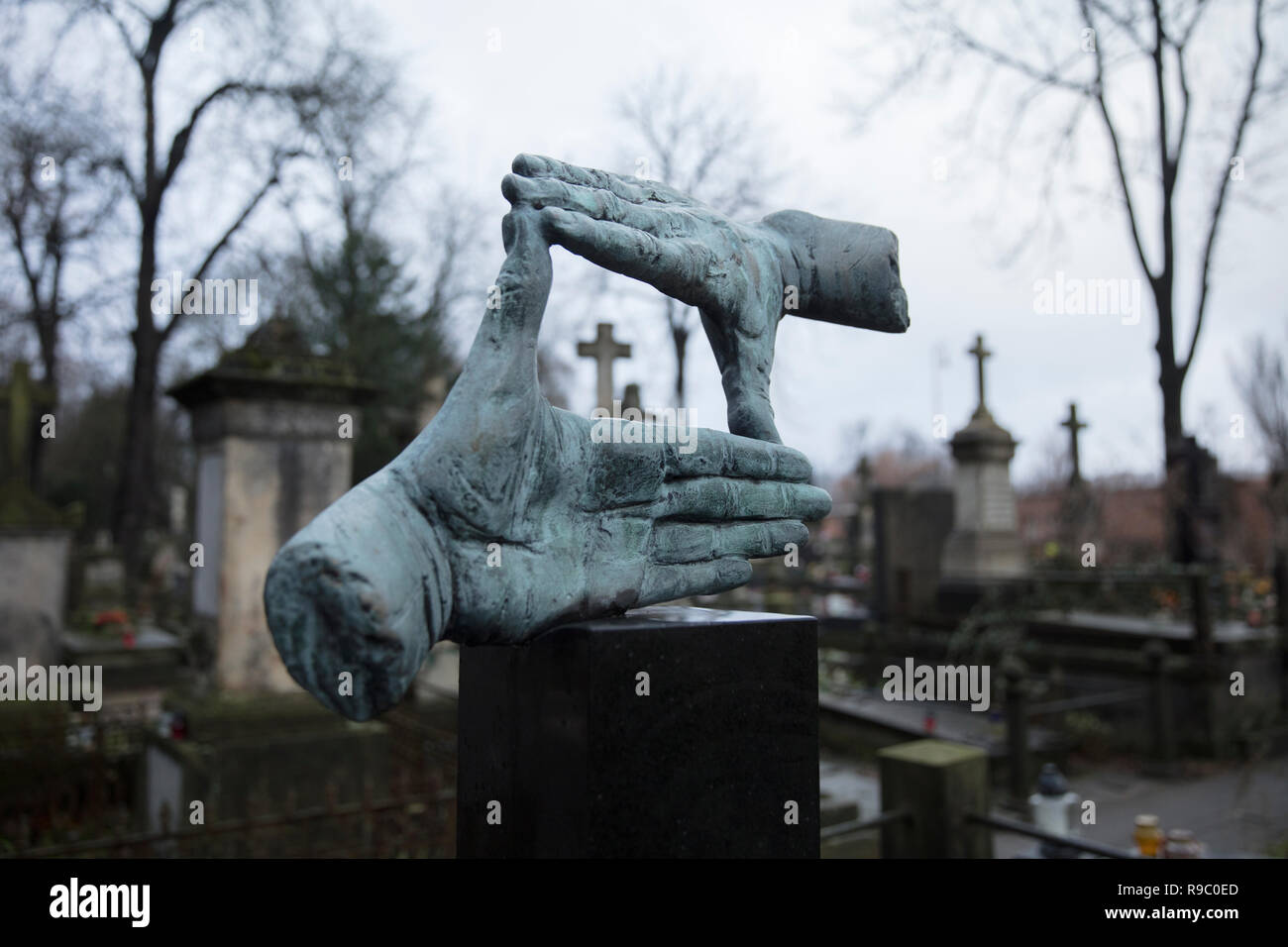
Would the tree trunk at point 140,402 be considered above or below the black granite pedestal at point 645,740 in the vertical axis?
above

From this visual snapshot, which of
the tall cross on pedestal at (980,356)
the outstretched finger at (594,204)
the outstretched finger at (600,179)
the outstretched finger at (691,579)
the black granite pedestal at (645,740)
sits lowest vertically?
the black granite pedestal at (645,740)

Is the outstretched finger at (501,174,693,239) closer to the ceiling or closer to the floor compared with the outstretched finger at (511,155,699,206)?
closer to the floor

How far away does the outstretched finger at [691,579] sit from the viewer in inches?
103

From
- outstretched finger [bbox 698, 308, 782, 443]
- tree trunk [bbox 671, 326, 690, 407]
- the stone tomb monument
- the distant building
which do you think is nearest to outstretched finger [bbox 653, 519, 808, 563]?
the stone tomb monument

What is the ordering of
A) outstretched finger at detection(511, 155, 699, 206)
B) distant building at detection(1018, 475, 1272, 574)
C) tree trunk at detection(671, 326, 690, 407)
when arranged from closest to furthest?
outstretched finger at detection(511, 155, 699, 206) < tree trunk at detection(671, 326, 690, 407) < distant building at detection(1018, 475, 1272, 574)

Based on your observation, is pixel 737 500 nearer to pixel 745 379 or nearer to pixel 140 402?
pixel 745 379

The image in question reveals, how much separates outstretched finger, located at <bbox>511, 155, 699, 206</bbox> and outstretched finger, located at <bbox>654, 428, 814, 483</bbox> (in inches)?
28.2

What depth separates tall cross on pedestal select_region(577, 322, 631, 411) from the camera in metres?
9.79

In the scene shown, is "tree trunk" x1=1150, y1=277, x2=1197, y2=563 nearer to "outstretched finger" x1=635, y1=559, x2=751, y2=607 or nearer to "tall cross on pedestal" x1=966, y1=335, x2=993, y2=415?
"tall cross on pedestal" x1=966, y1=335, x2=993, y2=415

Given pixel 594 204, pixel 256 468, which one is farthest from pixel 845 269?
pixel 256 468

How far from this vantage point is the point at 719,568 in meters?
2.75

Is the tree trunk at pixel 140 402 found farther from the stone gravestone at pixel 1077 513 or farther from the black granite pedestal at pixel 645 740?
the stone gravestone at pixel 1077 513

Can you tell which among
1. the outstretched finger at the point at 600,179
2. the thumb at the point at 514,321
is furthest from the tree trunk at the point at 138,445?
the thumb at the point at 514,321
